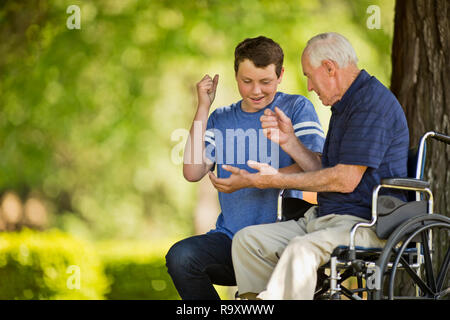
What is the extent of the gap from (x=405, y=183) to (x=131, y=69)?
17.6ft

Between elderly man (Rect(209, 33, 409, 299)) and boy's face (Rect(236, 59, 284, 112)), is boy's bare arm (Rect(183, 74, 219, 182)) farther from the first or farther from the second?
elderly man (Rect(209, 33, 409, 299))

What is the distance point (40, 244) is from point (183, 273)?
3.80 m

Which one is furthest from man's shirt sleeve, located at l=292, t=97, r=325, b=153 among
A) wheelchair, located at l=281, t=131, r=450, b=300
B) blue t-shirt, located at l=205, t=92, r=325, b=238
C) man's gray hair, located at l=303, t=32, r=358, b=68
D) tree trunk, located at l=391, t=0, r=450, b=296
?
tree trunk, located at l=391, t=0, r=450, b=296

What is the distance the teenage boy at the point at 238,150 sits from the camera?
319 cm

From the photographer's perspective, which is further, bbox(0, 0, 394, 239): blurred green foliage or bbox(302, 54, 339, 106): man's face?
bbox(0, 0, 394, 239): blurred green foliage

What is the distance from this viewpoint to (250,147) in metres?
3.33

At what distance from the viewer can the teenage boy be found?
3189mm

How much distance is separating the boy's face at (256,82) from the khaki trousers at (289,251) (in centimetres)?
61

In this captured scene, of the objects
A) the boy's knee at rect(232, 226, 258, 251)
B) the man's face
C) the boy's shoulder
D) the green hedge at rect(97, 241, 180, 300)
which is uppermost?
the man's face

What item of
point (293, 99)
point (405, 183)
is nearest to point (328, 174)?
point (405, 183)

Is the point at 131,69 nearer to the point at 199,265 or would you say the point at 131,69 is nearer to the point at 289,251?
the point at 199,265

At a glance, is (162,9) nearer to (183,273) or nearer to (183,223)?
(183,223)

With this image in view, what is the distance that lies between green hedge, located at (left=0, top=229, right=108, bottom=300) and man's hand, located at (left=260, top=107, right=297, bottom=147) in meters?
3.91

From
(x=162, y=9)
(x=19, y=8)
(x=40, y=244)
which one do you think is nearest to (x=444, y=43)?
(x=162, y=9)
